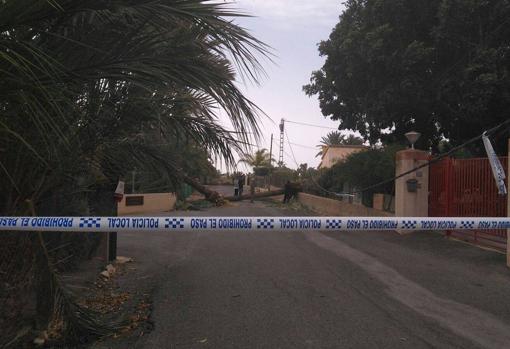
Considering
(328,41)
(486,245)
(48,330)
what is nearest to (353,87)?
(328,41)

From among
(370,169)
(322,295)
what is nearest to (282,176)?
(370,169)

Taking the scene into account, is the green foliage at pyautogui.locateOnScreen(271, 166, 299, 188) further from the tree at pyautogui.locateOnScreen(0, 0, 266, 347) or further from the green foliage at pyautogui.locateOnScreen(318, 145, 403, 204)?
the tree at pyautogui.locateOnScreen(0, 0, 266, 347)

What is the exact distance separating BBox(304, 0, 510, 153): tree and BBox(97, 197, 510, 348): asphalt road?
5.69 meters

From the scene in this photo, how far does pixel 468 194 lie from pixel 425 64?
5.91 metres

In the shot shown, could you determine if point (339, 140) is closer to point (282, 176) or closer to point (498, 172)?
point (282, 176)

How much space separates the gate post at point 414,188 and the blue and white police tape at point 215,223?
26.7 feet

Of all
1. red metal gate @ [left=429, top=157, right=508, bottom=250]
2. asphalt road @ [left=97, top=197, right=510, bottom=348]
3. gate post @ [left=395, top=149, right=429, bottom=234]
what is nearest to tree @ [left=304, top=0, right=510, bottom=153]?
gate post @ [left=395, top=149, right=429, bottom=234]

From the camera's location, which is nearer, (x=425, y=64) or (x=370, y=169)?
(x=425, y=64)

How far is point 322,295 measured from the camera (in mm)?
6500

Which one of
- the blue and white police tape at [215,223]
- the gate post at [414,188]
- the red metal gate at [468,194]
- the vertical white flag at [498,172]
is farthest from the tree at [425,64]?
the blue and white police tape at [215,223]

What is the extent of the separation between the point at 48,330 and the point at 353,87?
15.1 meters

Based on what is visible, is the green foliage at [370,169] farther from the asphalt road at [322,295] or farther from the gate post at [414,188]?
the asphalt road at [322,295]

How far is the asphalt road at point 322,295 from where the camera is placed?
4828 millimetres

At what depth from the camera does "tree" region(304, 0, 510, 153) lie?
563 inches
